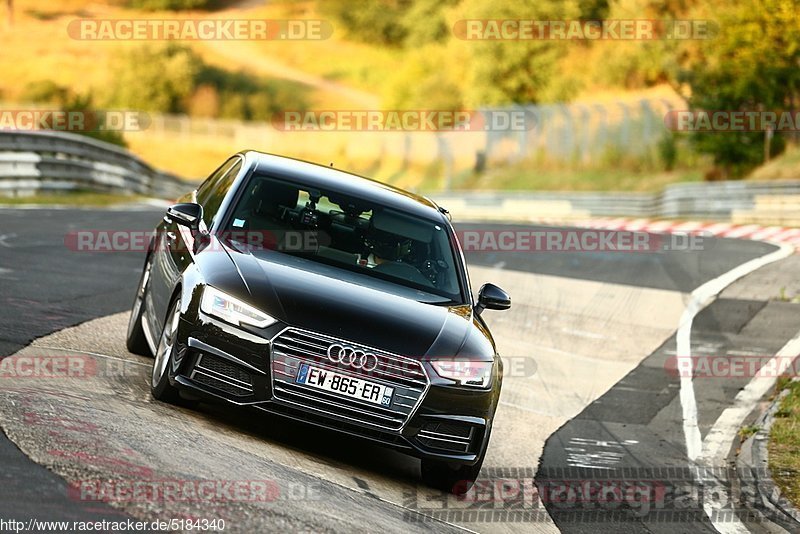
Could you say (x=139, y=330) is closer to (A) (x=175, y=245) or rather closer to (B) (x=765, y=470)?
(A) (x=175, y=245)

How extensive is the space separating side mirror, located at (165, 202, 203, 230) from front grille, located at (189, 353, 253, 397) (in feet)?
4.41

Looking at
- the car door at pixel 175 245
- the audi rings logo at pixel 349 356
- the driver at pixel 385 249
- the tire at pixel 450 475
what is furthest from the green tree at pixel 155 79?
the audi rings logo at pixel 349 356

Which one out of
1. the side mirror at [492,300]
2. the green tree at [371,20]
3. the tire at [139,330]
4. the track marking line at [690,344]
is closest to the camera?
the track marking line at [690,344]

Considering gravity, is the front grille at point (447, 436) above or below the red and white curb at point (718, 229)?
above

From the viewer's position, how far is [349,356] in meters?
6.96

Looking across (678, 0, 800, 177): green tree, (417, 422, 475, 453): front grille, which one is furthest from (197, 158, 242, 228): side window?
(678, 0, 800, 177): green tree

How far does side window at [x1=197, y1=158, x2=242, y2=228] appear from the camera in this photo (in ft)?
28.0

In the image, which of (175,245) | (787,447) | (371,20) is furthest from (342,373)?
(371,20)

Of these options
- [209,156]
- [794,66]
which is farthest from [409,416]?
[209,156]

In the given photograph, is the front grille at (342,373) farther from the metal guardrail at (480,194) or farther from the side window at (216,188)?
the metal guardrail at (480,194)

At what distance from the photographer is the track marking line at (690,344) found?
8047 mm

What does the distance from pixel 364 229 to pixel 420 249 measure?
0.41m

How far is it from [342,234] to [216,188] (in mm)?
1211

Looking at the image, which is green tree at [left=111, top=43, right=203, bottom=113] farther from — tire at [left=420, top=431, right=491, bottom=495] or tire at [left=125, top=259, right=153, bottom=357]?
tire at [left=420, top=431, right=491, bottom=495]
